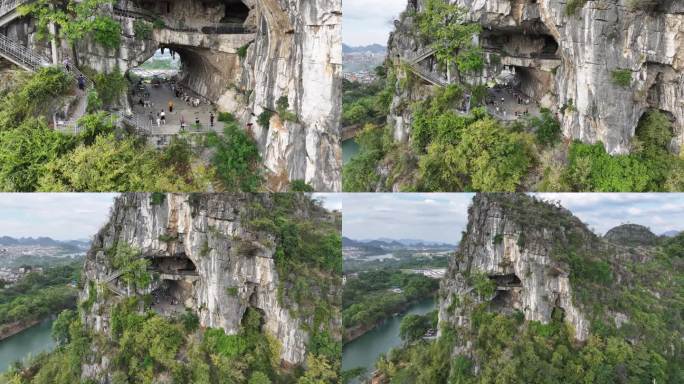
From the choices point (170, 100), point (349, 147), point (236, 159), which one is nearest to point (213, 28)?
point (170, 100)

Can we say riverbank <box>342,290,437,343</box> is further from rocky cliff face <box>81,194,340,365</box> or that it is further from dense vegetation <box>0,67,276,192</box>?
dense vegetation <box>0,67,276,192</box>

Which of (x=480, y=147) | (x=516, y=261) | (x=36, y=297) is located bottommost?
(x=36, y=297)

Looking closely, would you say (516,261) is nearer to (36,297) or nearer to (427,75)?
(427,75)

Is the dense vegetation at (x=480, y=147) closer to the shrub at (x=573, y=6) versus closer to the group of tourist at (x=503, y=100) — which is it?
the shrub at (x=573, y=6)

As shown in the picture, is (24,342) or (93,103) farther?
(24,342)

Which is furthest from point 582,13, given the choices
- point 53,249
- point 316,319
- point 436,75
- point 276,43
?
point 53,249

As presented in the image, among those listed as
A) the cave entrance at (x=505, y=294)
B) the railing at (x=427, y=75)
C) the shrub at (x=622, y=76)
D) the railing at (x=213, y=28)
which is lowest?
the cave entrance at (x=505, y=294)

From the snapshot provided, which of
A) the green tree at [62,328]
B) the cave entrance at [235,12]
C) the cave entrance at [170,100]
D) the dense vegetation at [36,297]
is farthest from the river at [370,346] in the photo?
the cave entrance at [235,12]

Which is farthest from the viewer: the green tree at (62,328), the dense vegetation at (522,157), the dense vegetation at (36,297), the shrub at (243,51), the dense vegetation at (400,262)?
the dense vegetation at (36,297)
